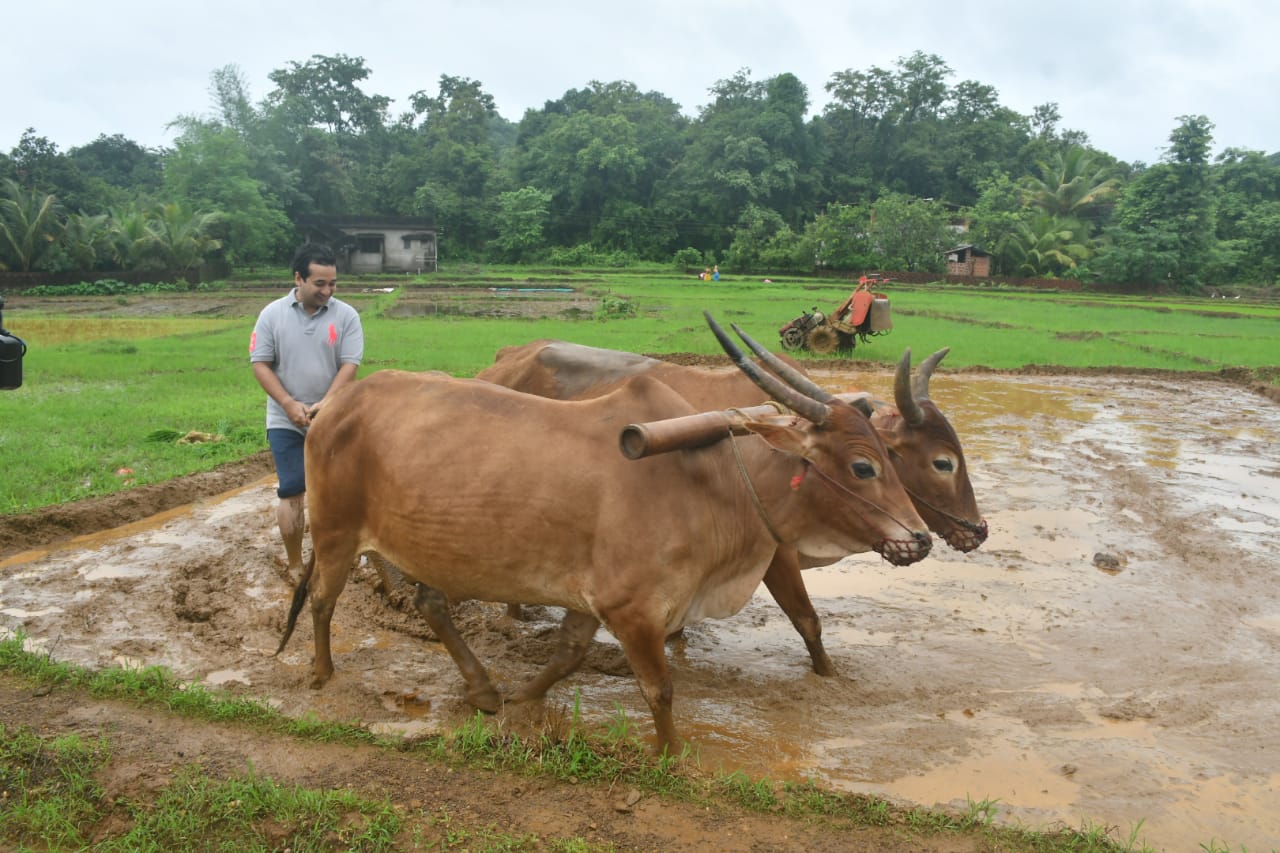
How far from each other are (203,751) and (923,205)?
48.8 meters

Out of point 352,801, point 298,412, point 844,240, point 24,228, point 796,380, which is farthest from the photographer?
point 844,240

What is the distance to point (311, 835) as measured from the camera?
334 cm

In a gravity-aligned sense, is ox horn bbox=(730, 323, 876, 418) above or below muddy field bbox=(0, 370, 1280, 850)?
above

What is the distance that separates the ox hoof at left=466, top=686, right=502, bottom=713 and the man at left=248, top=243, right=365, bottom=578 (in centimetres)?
185

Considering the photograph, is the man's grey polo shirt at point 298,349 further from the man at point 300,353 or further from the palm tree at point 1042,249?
the palm tree at point 1042,249

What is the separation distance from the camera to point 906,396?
5324mm

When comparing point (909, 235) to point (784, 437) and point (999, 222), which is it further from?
point (784, 437)

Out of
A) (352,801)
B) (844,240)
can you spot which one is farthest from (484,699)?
(844,240)

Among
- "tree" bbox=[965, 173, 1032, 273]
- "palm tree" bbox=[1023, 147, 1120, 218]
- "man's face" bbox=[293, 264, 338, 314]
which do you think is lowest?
"man's face" bbox=[293, 264, 338, 314]

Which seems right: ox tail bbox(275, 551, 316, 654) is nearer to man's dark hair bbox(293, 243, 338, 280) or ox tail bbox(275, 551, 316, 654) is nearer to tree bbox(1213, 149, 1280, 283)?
man's dark hair bbox(293, 243, 338, 280)

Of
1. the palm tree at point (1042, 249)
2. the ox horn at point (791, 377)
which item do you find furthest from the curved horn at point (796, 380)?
the palm tree at point (1042, 249)

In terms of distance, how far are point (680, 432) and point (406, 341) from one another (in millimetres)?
17338

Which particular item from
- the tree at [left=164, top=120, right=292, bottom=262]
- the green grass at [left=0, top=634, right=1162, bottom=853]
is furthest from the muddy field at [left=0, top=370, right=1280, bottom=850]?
the tree at [left=164, top=120, right=292, bottom=262]

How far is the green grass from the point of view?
3.33 meters
